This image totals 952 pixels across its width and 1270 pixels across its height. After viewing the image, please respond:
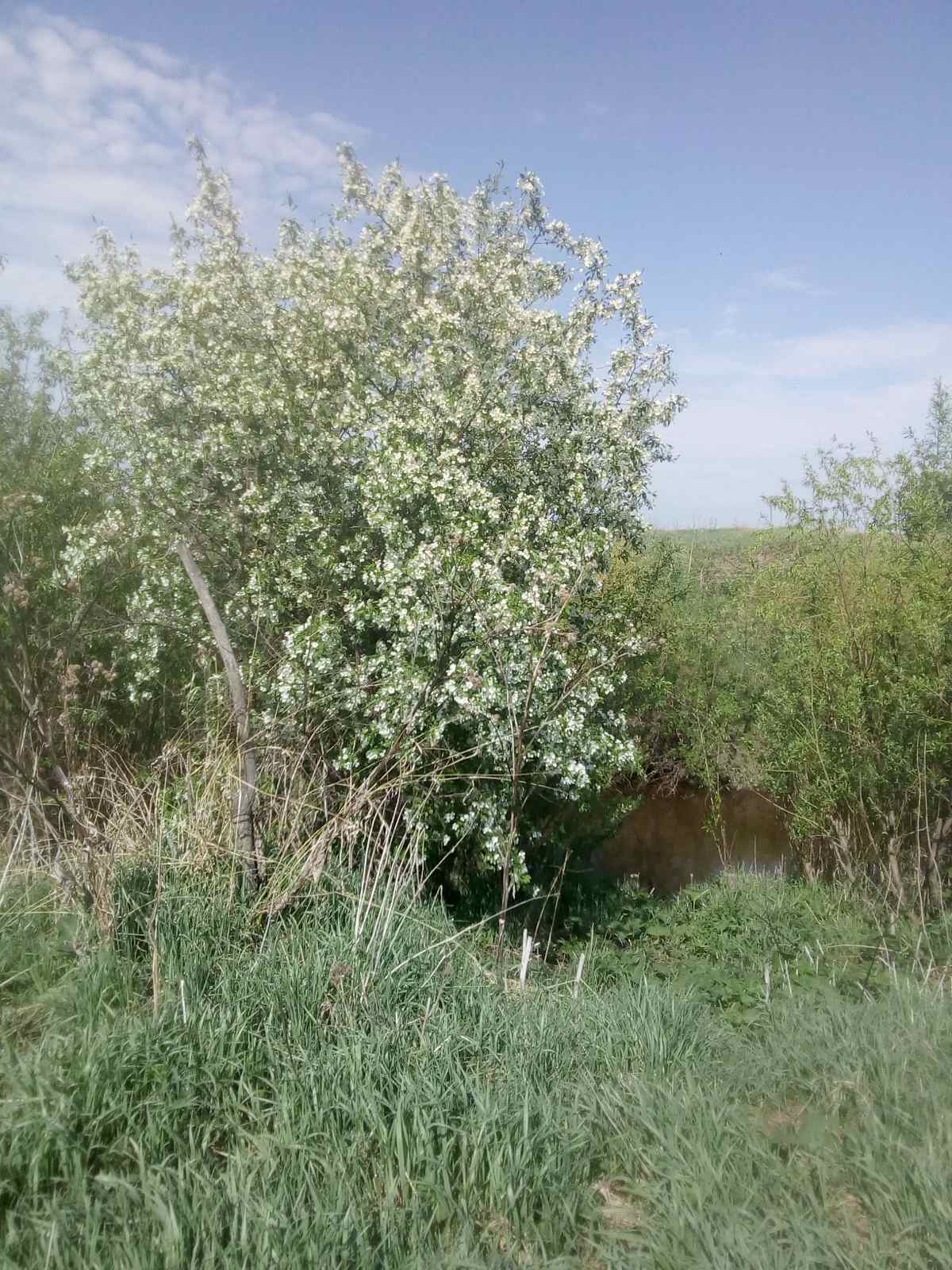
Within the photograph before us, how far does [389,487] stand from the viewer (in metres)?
6.95

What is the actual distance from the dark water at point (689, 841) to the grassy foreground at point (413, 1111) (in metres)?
→ 6.89

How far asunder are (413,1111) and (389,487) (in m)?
4.89

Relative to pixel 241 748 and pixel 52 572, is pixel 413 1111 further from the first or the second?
pixel 52 572

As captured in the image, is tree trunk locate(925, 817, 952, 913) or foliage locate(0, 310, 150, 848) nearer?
foliage locate(0, 310, 150, 848)

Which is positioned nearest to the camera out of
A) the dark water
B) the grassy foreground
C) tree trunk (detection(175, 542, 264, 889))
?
the grassy foreground

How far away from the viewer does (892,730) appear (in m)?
7.88

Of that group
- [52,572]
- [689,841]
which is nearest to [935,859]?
[689,841]

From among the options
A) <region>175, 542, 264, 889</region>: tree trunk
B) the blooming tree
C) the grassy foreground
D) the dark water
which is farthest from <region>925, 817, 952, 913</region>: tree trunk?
<region>175, 542, 264, 889</region>: tree trunk

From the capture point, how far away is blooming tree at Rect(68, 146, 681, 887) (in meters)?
6.71

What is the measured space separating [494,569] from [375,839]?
2651 mm

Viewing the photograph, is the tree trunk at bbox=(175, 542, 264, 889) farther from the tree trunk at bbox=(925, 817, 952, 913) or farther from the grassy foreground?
the tree trunk at bbox=(925, 817, 952, 913)

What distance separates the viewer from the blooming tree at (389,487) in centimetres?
671

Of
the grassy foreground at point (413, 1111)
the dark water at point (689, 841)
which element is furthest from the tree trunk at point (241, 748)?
the dark water at point (689, 841)

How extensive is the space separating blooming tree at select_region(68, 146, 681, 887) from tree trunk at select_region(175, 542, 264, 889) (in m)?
1.13
